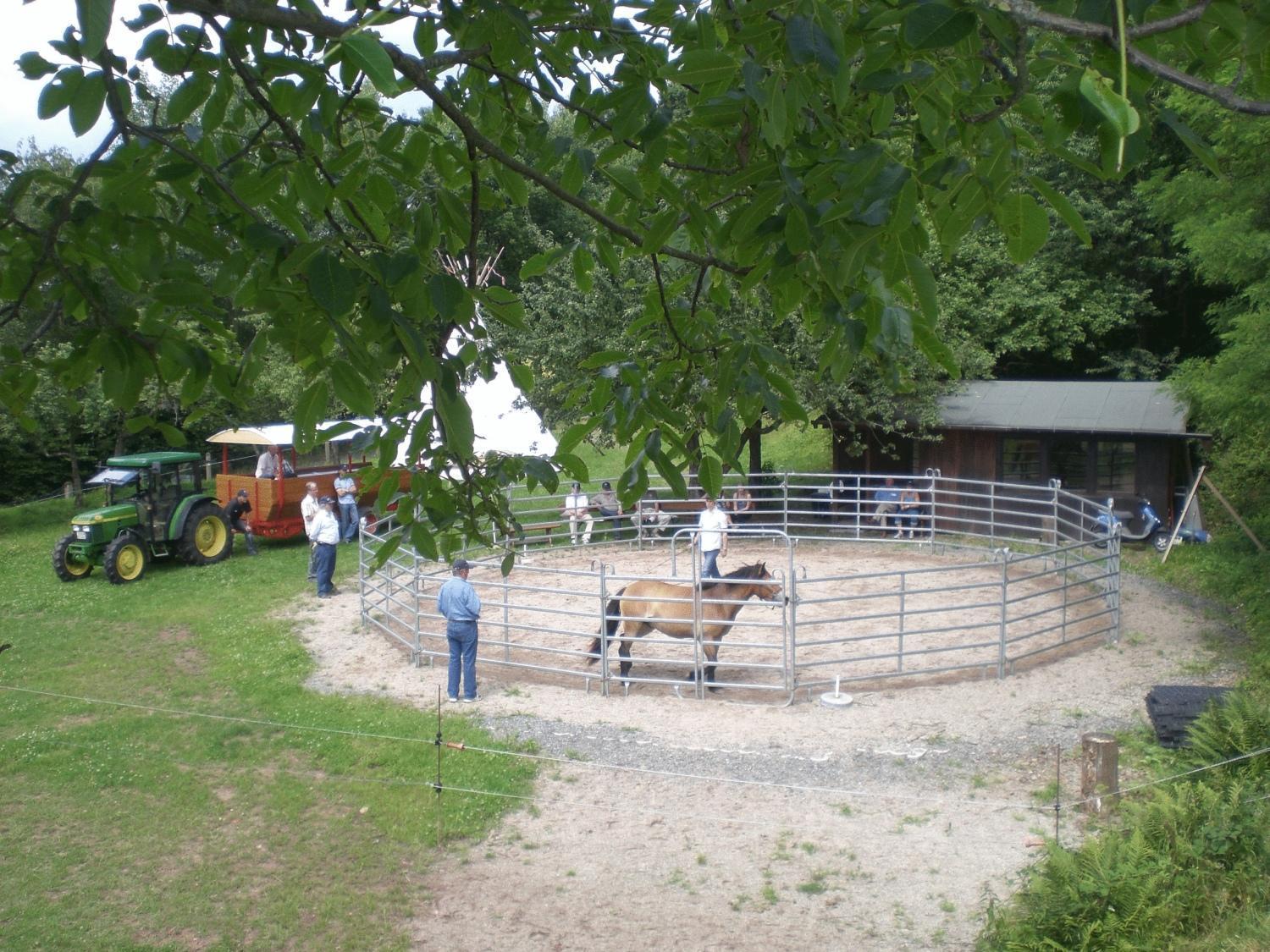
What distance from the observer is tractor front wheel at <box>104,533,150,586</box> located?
15.7 metres

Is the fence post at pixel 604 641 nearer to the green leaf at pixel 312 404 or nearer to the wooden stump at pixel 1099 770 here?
the wooden stump at pixel 1099 770

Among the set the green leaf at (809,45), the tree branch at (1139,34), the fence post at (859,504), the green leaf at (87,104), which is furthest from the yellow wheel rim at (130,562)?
the tree branch at (1139,34)

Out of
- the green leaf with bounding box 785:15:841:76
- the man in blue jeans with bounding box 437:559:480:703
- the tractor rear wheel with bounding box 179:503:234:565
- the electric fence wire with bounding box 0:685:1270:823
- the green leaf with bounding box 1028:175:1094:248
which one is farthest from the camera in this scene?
the tractor rear wheel with bounding box 179:503:234:565

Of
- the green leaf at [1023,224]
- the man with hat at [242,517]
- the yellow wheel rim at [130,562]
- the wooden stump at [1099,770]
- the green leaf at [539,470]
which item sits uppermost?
the green leaf at [1023,224]

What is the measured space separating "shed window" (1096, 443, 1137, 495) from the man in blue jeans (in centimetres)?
1300

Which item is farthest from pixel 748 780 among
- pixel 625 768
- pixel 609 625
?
pixel 609 625

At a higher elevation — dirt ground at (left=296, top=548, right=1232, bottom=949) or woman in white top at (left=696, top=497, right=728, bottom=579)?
woman in white top at (left=696, top=497, right=728, bottom=579)

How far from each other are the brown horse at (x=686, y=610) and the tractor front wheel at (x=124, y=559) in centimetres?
868

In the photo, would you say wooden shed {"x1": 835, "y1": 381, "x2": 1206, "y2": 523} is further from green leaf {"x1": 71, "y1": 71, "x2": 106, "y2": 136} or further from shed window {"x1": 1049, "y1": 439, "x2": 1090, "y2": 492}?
green leaf {"x1": 71, "y1": 71, "x2": 106, "y2": 136}

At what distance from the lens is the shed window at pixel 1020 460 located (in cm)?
1925

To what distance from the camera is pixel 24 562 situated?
17.5 meters

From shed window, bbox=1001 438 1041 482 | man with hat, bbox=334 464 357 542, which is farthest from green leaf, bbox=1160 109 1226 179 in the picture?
shed window, bbox=1001 438 1041 482

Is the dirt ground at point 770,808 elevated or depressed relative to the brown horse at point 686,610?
depressed

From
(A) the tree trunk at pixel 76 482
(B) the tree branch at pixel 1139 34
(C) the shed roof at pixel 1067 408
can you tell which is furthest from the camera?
(A) the tree trunk at pixel 76 482
